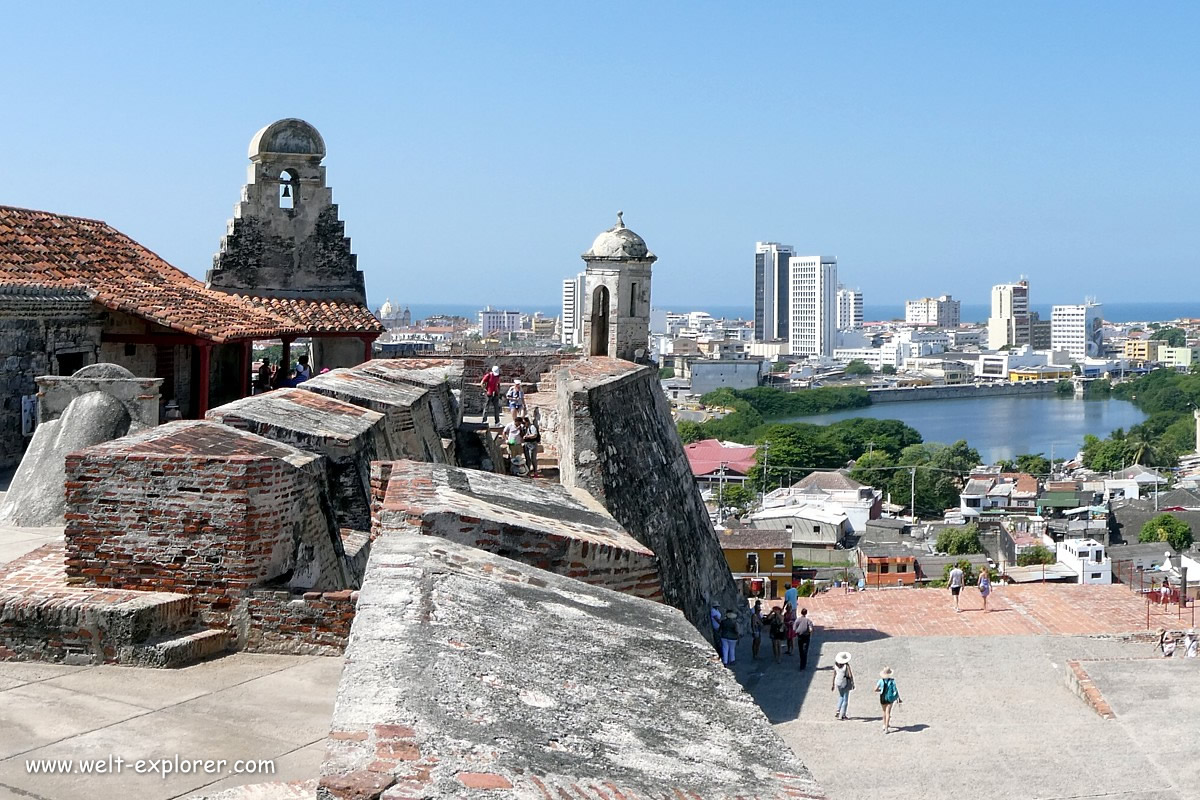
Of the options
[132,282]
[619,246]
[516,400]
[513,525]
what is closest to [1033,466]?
[619,246]

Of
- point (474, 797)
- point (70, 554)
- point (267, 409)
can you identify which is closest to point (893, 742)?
point (267, 409)

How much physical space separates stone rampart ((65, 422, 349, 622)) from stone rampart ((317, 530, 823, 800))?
2002mm

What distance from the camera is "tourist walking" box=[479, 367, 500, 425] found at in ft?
55.3

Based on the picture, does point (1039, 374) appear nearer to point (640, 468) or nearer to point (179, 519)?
point (640, 468)

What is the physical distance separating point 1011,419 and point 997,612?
5047 inches

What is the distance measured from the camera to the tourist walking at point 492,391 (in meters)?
16.8

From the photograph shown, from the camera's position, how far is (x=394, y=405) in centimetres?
897

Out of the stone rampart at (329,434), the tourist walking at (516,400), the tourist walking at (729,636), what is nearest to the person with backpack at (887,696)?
the tourist walking at (729,636)

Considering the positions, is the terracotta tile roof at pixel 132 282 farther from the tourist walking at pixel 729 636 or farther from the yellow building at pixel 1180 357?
the yellow building at pixel 1180 357

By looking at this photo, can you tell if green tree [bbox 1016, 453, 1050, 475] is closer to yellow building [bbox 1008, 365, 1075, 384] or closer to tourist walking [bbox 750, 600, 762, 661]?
tourist walking [bbox 750, 600, 762, 661]

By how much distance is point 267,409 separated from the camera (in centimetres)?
705

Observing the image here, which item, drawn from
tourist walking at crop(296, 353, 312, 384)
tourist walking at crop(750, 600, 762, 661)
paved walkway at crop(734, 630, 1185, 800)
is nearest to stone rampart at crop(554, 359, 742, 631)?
paved walkway at crop(734, 630, 1185, 800)

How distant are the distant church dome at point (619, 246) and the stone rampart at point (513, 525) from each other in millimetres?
16983

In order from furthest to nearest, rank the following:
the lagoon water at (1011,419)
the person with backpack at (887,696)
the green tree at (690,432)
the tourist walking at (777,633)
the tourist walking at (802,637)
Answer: the lagoon water at (1011,419), the green tree at (690,432), the tourist walking at (777,633), the tourist walking at (802,637), the person with backpack at (887,696)
